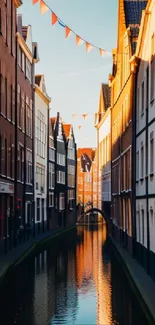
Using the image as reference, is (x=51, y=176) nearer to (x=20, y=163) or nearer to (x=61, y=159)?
(x=61, y=159)

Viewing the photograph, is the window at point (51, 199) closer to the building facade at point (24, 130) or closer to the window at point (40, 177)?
the window at point (40, 177)

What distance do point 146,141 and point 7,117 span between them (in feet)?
36.1

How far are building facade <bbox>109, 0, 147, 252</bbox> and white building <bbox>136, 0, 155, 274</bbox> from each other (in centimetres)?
163

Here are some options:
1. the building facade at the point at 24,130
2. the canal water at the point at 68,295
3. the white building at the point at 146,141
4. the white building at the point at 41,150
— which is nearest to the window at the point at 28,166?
the building facade at the point at 24,130

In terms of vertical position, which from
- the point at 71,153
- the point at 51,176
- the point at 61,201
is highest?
the point at 71,153

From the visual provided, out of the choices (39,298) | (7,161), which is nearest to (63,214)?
(7,161)

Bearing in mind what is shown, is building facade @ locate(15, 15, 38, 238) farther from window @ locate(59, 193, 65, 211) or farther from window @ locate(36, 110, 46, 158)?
window @ locate(59, 193, 65, 211)

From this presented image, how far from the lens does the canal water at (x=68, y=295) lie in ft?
50.6

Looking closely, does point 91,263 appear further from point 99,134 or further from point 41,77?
point 99,134

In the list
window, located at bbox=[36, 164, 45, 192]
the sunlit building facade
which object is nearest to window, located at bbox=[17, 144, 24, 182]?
window, located at bbox=[36, 164, 45, 192]

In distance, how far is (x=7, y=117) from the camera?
1253 inches

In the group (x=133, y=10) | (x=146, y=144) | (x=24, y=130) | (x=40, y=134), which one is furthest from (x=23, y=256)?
(x=40, y=134)

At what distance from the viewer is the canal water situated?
15414 millimetres

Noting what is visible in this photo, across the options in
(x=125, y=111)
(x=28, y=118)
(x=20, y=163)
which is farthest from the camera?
(x=28, y=118)
